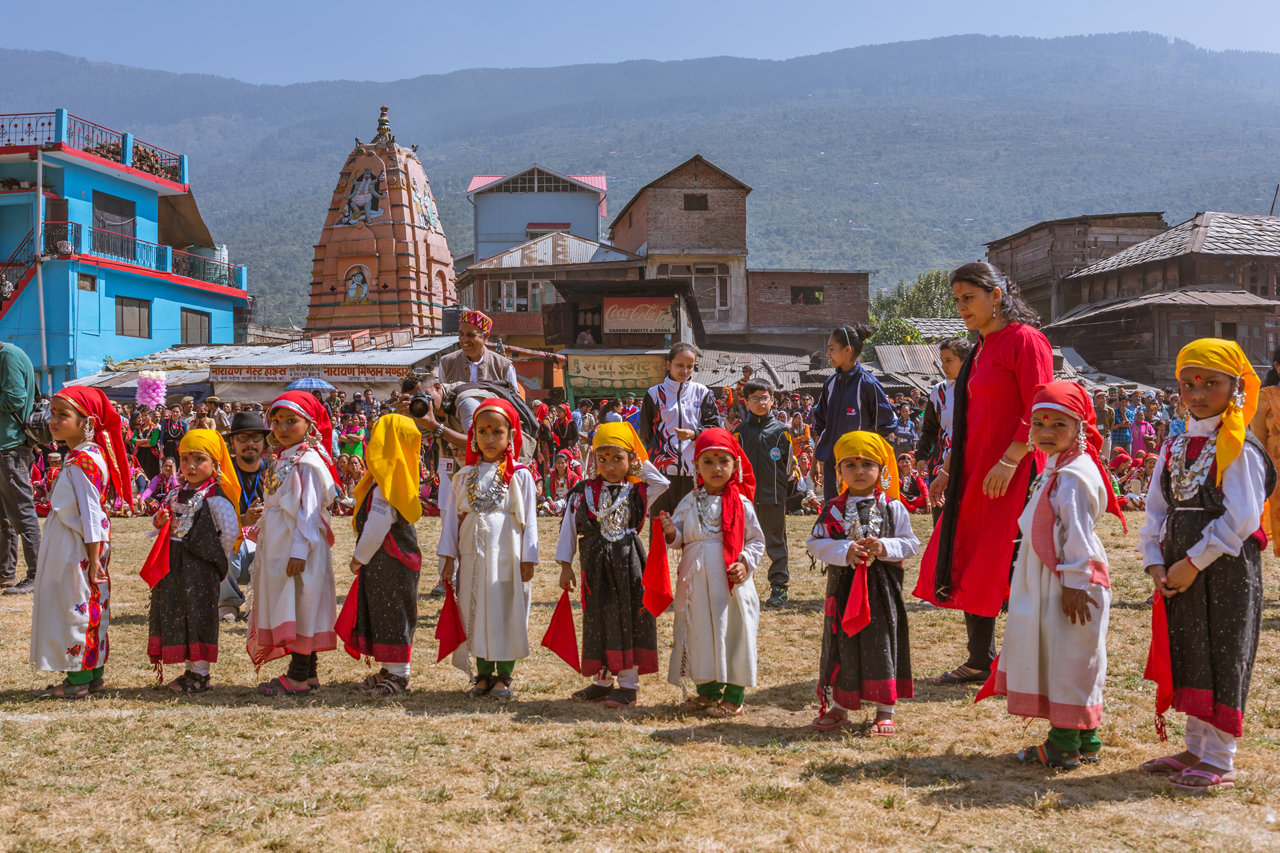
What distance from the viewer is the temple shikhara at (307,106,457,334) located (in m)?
37.3

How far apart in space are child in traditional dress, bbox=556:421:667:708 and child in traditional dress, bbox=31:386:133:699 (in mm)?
2412

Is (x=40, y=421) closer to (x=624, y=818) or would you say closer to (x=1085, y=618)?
(x=624, y=818)

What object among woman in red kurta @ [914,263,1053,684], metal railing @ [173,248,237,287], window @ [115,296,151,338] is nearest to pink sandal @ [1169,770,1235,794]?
woman in red kurta @ [914,263,1053,684]

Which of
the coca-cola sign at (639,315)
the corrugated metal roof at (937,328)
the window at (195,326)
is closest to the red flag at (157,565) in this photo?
the coca-cola sign at (639,315)

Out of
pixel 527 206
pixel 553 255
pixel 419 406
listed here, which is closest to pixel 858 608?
pixel 419 406

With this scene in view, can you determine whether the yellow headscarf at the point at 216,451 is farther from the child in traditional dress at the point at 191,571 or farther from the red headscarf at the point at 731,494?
the red headscarf at the point at 731,494

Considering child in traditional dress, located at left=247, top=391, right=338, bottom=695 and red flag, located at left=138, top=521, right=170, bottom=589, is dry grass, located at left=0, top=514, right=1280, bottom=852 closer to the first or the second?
child in traditional dress, located at left=247, top=391, right=338, bottom=695

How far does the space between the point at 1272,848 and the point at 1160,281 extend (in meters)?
35.1

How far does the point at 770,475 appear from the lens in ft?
24.5

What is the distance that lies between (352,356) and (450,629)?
87.6 ft

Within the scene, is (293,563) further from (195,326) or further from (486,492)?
(195,326)

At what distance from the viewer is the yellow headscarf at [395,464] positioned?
198 inches

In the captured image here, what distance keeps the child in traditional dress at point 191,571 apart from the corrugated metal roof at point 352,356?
22.9m

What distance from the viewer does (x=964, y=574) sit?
4.39 metres
